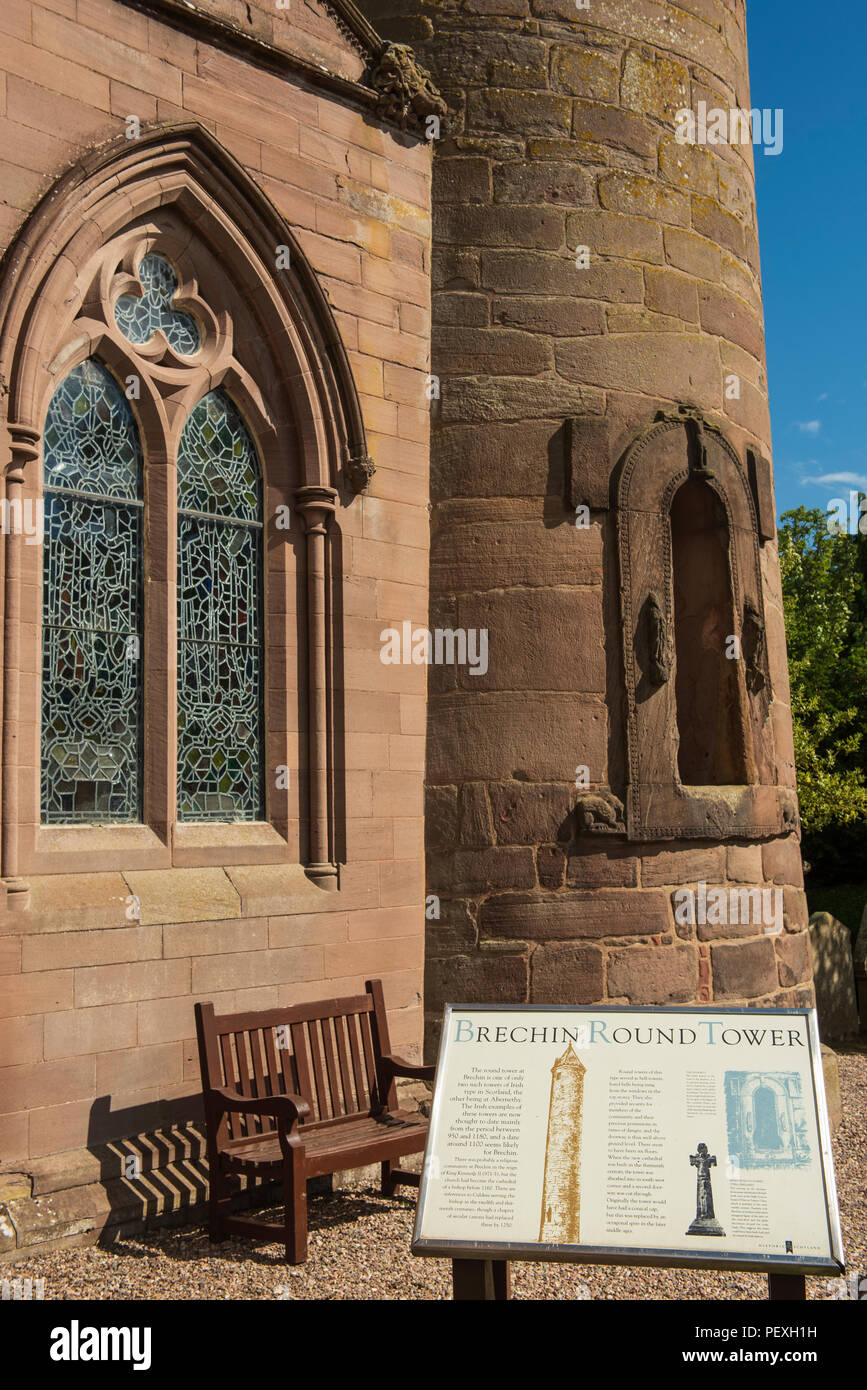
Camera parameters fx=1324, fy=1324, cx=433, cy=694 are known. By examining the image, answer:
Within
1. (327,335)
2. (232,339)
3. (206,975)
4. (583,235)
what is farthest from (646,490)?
(206,975)

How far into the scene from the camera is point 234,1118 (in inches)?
216

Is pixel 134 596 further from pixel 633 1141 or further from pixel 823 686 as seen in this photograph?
pixel 823 686

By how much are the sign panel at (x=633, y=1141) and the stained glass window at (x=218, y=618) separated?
266 centimetres

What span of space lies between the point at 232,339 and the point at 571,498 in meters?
1.88

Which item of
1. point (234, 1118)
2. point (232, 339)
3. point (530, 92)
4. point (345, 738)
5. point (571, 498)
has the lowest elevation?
point (234, 1118)

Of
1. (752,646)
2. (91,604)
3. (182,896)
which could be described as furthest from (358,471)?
(752,646)

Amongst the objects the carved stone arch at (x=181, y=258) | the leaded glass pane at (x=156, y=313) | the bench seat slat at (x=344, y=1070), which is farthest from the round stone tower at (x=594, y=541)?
the leaded glass pane at (x=156, y=313)

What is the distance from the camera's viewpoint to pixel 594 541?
6867mm

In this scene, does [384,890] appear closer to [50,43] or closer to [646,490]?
[646,490]

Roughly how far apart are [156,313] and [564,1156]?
4.32m

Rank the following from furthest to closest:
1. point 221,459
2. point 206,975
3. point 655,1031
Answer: point 221,459 → point 206,975 → point 655,1031

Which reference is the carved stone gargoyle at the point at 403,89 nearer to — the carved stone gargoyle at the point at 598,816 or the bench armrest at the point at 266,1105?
the carved stone gargoyle at the point at 598,816

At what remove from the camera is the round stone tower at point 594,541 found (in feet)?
21.9

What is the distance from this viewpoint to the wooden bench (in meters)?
4.92
